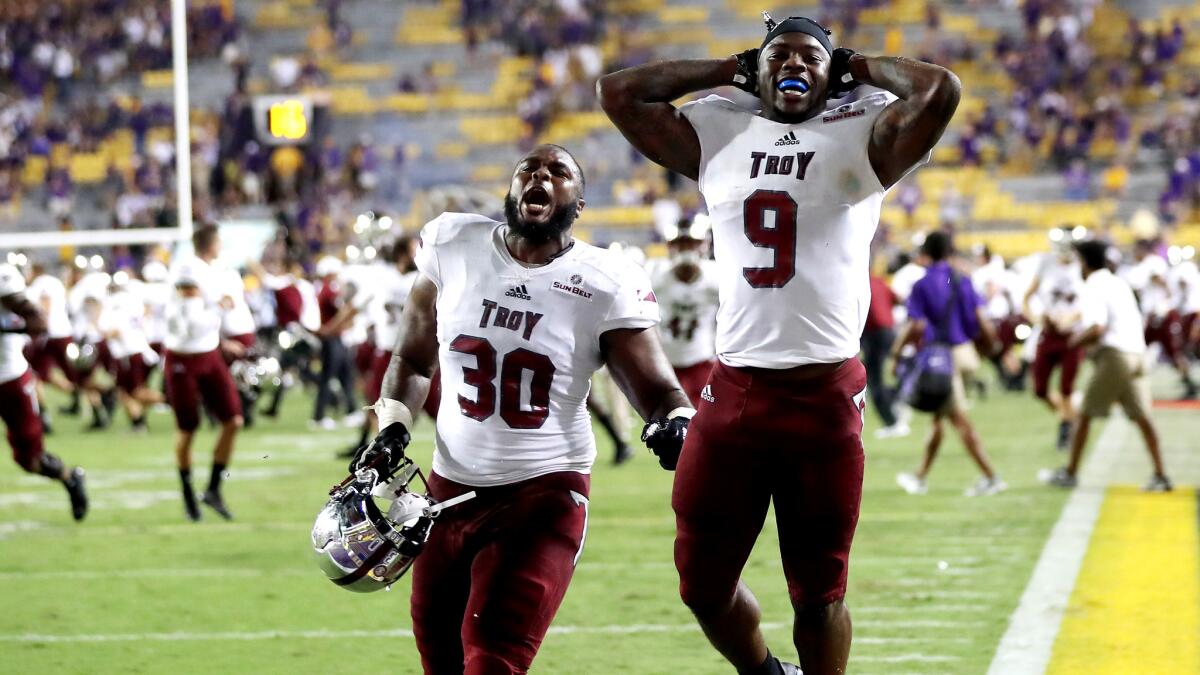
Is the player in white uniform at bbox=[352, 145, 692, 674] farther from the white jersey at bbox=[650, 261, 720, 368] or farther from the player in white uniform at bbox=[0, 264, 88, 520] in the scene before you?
the white jersey at bbox=[650, 261, 720, 368]

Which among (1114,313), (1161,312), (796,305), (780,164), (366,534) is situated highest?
(780,164)

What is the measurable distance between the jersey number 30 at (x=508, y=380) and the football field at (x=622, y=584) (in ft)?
2.22

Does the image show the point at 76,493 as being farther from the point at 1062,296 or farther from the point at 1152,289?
the point at 1152,289

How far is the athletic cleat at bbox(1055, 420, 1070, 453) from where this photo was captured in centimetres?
1399

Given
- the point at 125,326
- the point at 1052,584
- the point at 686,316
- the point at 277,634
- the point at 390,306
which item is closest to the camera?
the point at 277,634

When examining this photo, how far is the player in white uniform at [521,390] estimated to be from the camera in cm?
473

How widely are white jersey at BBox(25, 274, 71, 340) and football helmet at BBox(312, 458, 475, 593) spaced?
44.5 ft

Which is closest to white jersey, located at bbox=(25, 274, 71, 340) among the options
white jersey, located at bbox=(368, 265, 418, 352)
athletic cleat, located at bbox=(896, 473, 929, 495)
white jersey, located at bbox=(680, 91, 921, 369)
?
white jersey, located at bbox=(368, 265, 418, 352)

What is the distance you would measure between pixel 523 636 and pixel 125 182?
1663 centimetres

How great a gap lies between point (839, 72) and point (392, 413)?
5.04 feet

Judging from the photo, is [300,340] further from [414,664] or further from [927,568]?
[414,664]

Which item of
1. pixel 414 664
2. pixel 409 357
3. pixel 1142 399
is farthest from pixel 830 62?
pixel 1142 399

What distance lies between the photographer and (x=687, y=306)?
37.3ft

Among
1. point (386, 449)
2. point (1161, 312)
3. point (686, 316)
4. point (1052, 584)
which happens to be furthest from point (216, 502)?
point (1161, 312)
